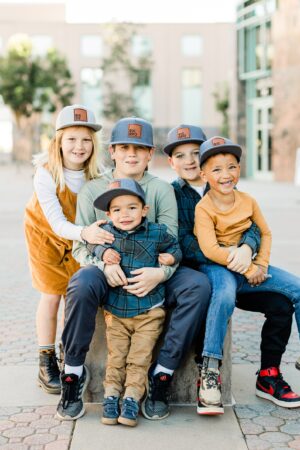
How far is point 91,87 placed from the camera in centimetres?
6172

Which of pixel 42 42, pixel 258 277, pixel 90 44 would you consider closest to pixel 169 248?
pixel 258 277

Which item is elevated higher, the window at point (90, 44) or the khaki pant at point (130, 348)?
the window at point (90, 44)

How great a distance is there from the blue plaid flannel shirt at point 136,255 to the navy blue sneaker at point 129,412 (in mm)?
459

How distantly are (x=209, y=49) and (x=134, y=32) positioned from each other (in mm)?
13038

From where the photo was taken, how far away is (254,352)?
515 centimetres

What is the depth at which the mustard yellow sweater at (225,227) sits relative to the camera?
4.00 meters

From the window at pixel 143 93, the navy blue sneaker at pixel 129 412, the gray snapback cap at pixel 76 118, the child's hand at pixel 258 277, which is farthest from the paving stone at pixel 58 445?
the window at pixel 143 93

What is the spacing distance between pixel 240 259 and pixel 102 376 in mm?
1018

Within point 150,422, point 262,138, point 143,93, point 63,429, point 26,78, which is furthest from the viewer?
point 143,93

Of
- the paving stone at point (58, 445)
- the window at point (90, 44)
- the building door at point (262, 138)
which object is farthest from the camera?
the window at point (90, 44)

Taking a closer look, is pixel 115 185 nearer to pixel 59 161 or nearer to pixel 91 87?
pixel 59 161

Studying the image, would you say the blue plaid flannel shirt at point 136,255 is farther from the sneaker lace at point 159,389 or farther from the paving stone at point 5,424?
the paving stone at point 5,424

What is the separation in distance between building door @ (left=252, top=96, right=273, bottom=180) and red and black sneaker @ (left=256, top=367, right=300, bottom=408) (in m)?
28.3

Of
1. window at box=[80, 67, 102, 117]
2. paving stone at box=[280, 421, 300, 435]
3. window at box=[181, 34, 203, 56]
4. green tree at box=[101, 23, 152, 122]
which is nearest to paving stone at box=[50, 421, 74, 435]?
paving stone at box=[280, 421, 300, 435]
